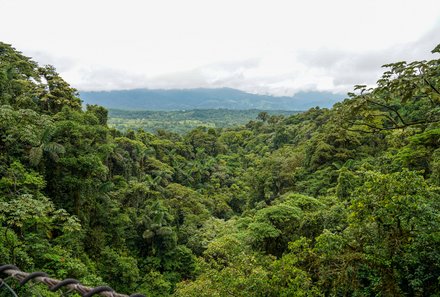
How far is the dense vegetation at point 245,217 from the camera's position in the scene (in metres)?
8.07

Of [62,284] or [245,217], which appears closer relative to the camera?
[62,284]

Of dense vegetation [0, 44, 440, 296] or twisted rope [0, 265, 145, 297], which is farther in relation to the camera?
dense vegetation [0, 44, 440, 296]

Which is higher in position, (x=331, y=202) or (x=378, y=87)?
(x=378, y=87)

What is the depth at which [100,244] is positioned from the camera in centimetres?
1784

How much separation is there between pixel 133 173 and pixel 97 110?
26.2ft

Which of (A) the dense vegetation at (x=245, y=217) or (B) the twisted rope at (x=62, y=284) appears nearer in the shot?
(B) the twisted rope at (x=62, y=284)

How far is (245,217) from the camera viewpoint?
69.0ft

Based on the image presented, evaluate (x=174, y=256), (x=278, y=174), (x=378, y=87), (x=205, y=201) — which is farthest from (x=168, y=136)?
(x=378, y=87)

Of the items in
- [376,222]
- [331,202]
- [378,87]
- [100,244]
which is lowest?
[100,244]

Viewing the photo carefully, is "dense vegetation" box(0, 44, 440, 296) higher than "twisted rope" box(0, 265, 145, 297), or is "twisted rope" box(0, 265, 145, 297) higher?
"twisted rope" box(0, 265, 145, 297)

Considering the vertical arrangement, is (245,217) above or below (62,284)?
below

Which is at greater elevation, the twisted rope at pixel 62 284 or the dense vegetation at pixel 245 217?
the twisted rope at pixel 62 284

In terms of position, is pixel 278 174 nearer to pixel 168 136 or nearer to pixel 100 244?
pixel 100 244

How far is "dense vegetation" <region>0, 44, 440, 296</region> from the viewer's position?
8070 millimetres
